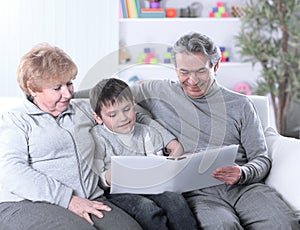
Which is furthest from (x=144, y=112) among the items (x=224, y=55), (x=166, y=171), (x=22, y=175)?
(x=224, y=55)

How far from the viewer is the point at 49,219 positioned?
76.5 inches

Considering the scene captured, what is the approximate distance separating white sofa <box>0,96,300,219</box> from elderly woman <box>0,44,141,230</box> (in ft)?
1.13

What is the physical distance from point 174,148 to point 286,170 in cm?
44

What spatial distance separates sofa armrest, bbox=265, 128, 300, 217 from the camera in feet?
7.34

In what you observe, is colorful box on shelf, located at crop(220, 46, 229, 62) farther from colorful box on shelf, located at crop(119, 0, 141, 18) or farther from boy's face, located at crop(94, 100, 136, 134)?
boy's face, located at crop(94, 100, 136, 134)

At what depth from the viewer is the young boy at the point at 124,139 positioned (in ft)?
6.89

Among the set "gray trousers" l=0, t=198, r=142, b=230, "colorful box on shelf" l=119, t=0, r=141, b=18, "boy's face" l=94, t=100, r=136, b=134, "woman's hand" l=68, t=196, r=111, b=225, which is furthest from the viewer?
"colorful box on shelf" l=119, t=0, r=141, b=18

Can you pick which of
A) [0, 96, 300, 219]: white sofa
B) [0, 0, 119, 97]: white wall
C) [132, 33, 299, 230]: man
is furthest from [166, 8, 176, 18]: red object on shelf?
[132, 33, 299, 230]: man

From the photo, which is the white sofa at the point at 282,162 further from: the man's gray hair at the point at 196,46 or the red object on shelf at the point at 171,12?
the red object on shelf at the point at 171,12

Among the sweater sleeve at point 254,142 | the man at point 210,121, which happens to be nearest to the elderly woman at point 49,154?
the man at point 210,121

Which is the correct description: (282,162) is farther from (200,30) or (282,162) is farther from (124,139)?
(200,30)

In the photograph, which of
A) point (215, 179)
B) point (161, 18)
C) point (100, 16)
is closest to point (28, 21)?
point (100, 16)

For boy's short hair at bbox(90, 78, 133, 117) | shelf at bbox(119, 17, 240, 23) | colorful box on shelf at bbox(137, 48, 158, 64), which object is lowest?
boy's short hair at bbox(90, 78, 133, 117)

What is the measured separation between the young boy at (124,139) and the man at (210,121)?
0.28ft
